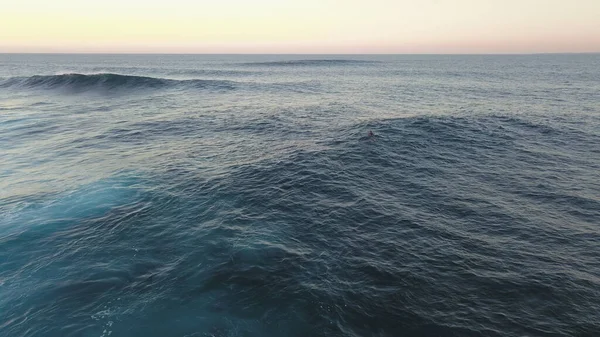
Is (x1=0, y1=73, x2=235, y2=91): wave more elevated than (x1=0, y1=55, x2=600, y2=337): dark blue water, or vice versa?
(x1=0, y1=73, x2=235, y2=91): wave

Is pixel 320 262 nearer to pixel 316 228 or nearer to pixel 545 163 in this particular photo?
pixel 316 228

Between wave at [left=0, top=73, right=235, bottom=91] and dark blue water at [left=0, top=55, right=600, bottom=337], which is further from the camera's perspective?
wave at [left=0, top=73, right=235, bottom=91]

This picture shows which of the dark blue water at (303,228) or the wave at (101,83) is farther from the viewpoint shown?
the wave at (101,83)

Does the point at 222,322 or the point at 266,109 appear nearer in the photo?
the point at 222,322

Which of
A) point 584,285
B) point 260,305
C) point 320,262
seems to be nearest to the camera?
point 260,305

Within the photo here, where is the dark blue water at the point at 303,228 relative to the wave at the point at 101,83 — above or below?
below

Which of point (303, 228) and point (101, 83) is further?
point (101, 83)

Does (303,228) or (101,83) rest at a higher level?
(101,83)

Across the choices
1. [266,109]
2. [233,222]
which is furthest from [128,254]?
[266,109]
